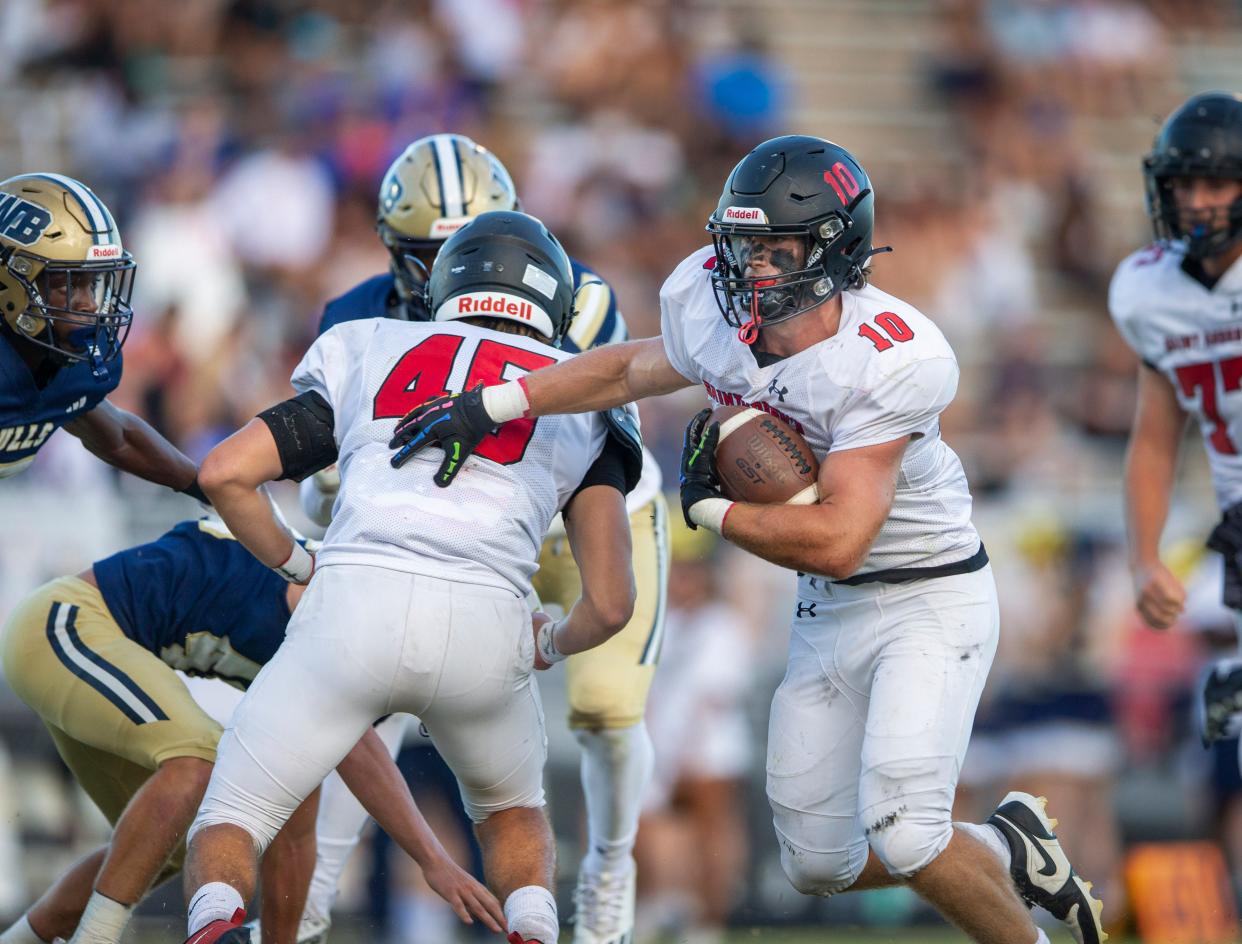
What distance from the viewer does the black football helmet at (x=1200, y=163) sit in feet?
17.8

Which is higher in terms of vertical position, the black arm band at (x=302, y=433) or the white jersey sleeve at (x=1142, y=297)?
the black arm band at (x=302, y=433)

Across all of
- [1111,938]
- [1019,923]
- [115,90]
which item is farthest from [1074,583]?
[115,90]

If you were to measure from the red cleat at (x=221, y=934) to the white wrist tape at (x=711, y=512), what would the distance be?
143 centimetres

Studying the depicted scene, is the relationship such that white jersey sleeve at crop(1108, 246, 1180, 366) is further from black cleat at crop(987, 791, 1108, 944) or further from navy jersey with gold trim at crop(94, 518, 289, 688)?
navy jersey with gold trim at crop(94, 518, 289, 688)

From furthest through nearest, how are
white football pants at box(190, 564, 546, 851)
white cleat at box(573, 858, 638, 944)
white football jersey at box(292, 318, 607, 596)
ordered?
white cleat at box(573, 858, 638, 944)
white football jersey at box(292, 318, 607, 596)
white football pants at box(190, 564, 546, 851)

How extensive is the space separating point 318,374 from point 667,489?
15.5 ft

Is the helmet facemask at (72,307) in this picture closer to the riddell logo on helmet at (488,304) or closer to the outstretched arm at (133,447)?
the outstretched arm at (133,447)

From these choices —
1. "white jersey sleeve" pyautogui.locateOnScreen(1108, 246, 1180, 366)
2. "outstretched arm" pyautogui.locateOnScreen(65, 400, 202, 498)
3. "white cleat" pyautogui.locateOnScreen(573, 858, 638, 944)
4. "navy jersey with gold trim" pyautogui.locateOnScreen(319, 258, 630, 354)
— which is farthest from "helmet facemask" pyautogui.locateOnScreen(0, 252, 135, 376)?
"white jersey sleeve" pyautogui.locateOnScreen(1108, 246, 1180, 366)

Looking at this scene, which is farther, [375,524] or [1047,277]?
[1047,277]

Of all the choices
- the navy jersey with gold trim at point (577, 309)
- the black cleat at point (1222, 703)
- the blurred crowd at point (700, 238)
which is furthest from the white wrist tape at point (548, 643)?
the blurred crowd at point (700, 238)

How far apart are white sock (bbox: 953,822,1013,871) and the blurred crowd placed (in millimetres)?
3163

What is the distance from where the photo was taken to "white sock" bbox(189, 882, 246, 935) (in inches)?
154

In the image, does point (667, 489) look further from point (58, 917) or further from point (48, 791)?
point (58, 917)

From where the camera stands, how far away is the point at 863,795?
14.4 feet
